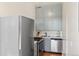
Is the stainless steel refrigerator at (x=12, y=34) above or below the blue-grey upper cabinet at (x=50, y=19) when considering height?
below

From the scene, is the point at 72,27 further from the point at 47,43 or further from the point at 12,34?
the point at 47,43

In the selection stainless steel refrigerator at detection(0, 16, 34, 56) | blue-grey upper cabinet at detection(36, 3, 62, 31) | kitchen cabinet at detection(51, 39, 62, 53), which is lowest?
kitchen cabinet at detection(51, 39, 62, 53)

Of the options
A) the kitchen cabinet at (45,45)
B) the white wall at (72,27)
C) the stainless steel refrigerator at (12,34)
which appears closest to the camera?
the white wall at (72,27)

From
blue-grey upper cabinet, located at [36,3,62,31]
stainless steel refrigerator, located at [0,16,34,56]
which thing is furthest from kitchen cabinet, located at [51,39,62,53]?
stainless steel refrigerator, located at [0,16,34,56]

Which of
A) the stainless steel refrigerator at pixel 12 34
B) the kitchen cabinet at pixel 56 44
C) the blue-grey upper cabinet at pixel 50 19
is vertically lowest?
the kitchen cabinet at pixel 56 44

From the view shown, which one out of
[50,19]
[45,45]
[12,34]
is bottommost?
[45,45]

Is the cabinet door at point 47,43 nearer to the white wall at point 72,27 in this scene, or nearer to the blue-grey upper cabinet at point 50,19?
the blue-grey upper cabinet at point 50,19

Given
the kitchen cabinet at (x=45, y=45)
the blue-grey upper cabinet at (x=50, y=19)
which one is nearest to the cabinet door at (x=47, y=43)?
the kitchen cabinet at (x=45, y=45)

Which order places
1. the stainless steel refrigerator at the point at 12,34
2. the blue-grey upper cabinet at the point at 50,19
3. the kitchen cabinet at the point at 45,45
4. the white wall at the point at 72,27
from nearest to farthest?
the white wall at the point at 72,27 < the stainless steel refrigerator at the point at 12,34 < the kitchen cabinet at the point at 45,45 < the blue-grey upper cabinet at the point at 50,19

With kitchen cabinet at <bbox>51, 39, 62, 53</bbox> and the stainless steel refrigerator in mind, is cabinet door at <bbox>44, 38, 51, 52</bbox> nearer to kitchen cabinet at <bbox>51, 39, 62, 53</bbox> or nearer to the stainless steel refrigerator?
kitchen cabinet at <bbox>51, 39, 62, 53</bbox>

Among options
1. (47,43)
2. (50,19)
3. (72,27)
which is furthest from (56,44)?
(72,27)

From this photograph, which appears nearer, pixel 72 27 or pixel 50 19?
pixel 72 27

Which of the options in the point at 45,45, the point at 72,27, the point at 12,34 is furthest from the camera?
the point at 45,45

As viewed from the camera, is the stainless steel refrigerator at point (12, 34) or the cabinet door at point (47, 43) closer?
the stainless steel refrigerator at point (12, 34)
